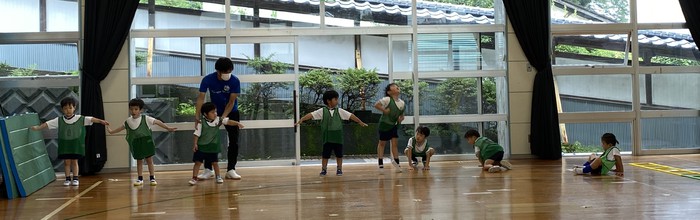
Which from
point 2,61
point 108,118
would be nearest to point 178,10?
point 108,118

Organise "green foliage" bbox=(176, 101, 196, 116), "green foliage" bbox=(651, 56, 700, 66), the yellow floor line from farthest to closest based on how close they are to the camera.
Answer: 1. "green foliage" bbox=(651, 56, 700, 66)
2. "green foliage" bbox=(176, 101, 196, 116)
3. the yellow floor line

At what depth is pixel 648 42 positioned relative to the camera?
1125 cm

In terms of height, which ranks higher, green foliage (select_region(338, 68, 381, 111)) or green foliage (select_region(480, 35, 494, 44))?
green foliage (select_region(480, 35, 494, 44))

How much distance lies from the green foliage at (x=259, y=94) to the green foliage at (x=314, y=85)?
30.3 inches

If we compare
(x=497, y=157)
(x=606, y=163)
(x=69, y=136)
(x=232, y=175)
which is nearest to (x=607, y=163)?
(x=606, y=163)

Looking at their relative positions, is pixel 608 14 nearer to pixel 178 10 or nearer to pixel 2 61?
pixel 178 10

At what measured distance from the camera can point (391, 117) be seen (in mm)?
9469

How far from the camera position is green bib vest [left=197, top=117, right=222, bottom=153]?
8422 millimetres

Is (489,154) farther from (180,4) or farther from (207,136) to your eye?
(180,4)

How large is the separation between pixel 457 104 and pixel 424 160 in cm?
164

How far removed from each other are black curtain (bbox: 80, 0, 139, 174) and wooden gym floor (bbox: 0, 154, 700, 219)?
2.26ft

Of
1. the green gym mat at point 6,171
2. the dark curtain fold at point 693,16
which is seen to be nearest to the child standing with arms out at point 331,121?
the green gym mat at point 6,171

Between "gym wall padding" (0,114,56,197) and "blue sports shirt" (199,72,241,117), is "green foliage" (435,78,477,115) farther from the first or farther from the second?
"gym wall padding" (0,114,56,197)

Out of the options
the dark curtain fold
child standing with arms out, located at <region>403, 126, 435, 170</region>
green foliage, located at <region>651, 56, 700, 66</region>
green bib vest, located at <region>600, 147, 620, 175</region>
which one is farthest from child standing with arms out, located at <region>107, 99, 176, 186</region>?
the dark curtain fold
